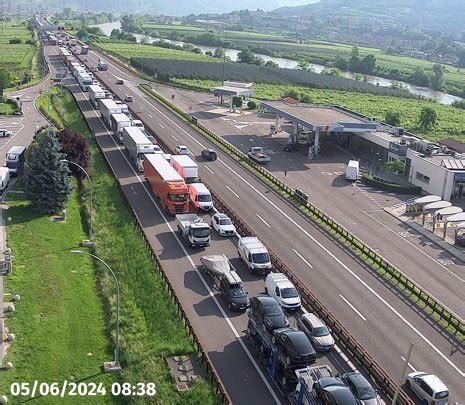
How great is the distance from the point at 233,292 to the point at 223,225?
12.2 meters

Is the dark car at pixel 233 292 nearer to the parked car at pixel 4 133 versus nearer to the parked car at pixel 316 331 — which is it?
the parked car at pixel 316 331

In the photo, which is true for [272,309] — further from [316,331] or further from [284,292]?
[284,292]

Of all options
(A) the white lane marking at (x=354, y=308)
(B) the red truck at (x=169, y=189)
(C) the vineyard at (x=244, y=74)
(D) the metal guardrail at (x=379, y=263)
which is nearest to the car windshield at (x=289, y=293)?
(A) the white lane marking at (x=354, y=308)

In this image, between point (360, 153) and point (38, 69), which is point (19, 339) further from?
point (38, 69)

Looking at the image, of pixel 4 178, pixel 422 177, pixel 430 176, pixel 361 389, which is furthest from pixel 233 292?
pixel 422 177

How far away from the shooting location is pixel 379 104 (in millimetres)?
138125

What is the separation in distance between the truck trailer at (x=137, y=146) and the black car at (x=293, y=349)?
35890 millimetres

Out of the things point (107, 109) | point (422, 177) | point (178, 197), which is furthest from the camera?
point (107, 109)

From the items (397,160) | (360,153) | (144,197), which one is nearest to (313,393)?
(144,197)

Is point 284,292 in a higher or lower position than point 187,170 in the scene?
lower

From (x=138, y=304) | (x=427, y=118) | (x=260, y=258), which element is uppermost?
(x=260, y=258)

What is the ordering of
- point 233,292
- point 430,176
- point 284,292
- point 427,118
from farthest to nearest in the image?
point 427,118
point 430,176
point 284,292
point 233,292

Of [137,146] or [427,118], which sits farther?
[427,118]

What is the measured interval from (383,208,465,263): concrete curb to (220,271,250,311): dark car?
67.7ft
